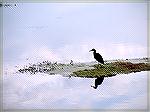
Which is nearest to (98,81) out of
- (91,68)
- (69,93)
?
(91,68)

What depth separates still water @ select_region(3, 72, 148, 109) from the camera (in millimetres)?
2953

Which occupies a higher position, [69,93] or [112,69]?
[112,69]

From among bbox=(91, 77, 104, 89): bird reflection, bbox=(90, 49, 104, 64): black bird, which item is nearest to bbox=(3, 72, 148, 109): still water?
bbox=(91, 77, 104, 89): bird reflection

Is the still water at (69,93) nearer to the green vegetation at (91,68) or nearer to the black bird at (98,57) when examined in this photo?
the green vegetation at (91,68)

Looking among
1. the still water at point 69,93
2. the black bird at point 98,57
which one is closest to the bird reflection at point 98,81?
the still water at point 69,93

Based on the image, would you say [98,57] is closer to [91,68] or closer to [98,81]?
[91,68]

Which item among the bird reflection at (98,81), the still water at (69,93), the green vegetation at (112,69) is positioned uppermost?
the green vegetation at (112,69)

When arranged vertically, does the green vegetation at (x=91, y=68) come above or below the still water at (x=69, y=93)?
above

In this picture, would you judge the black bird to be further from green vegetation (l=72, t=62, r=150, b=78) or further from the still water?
the still water

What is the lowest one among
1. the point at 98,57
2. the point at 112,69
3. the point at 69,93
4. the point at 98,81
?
the point at 69,93

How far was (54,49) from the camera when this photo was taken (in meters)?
2.96

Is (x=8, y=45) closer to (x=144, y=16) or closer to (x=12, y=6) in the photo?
(x=12, y=6)

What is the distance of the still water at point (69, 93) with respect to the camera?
2.95m

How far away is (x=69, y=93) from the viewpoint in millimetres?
2953
